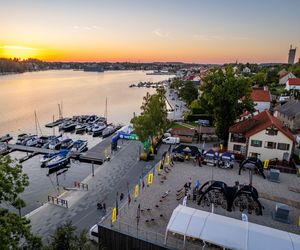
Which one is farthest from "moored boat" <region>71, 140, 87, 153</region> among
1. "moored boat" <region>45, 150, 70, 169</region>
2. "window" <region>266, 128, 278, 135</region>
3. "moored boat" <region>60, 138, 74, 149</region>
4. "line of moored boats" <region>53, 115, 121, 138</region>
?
"window" <region>266, 128, 278, 135</region>

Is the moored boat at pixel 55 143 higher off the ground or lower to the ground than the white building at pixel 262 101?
lower

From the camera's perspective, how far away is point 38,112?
72.2 m

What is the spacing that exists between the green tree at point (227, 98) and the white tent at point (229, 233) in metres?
19.3

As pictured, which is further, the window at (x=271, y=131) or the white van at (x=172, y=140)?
the white van at (x=172, y=140)

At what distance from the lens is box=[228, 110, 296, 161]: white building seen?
89.6ft

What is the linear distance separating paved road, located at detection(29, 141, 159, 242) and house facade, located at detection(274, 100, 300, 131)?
26833 mm

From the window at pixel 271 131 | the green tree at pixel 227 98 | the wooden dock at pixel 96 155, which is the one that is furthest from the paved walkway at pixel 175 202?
the wooden dock at pixel 96 155

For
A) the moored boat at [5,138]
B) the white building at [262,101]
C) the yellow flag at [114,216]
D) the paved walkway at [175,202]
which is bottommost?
the moored boat at [5,138]

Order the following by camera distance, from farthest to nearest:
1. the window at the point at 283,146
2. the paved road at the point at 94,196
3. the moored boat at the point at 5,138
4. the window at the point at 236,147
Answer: the moored boat at the point at 5,138
the window at the point at 236,147
the window at the point at 283,146
the paved road at the point at 94,196

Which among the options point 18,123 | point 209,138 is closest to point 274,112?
point 209,138

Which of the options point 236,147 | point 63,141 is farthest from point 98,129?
point 236,147

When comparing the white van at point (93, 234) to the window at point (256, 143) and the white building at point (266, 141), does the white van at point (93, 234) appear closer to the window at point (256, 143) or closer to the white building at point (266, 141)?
the white building at point (266, 141)

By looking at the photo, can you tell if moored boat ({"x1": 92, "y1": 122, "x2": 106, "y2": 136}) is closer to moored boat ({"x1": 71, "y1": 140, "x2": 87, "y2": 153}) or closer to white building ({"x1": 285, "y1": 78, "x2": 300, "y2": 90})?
moored boat ({"x1": 71, "y1": 140, "x2": 87, "y2": 153})

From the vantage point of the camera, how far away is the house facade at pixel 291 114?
40781 mm
